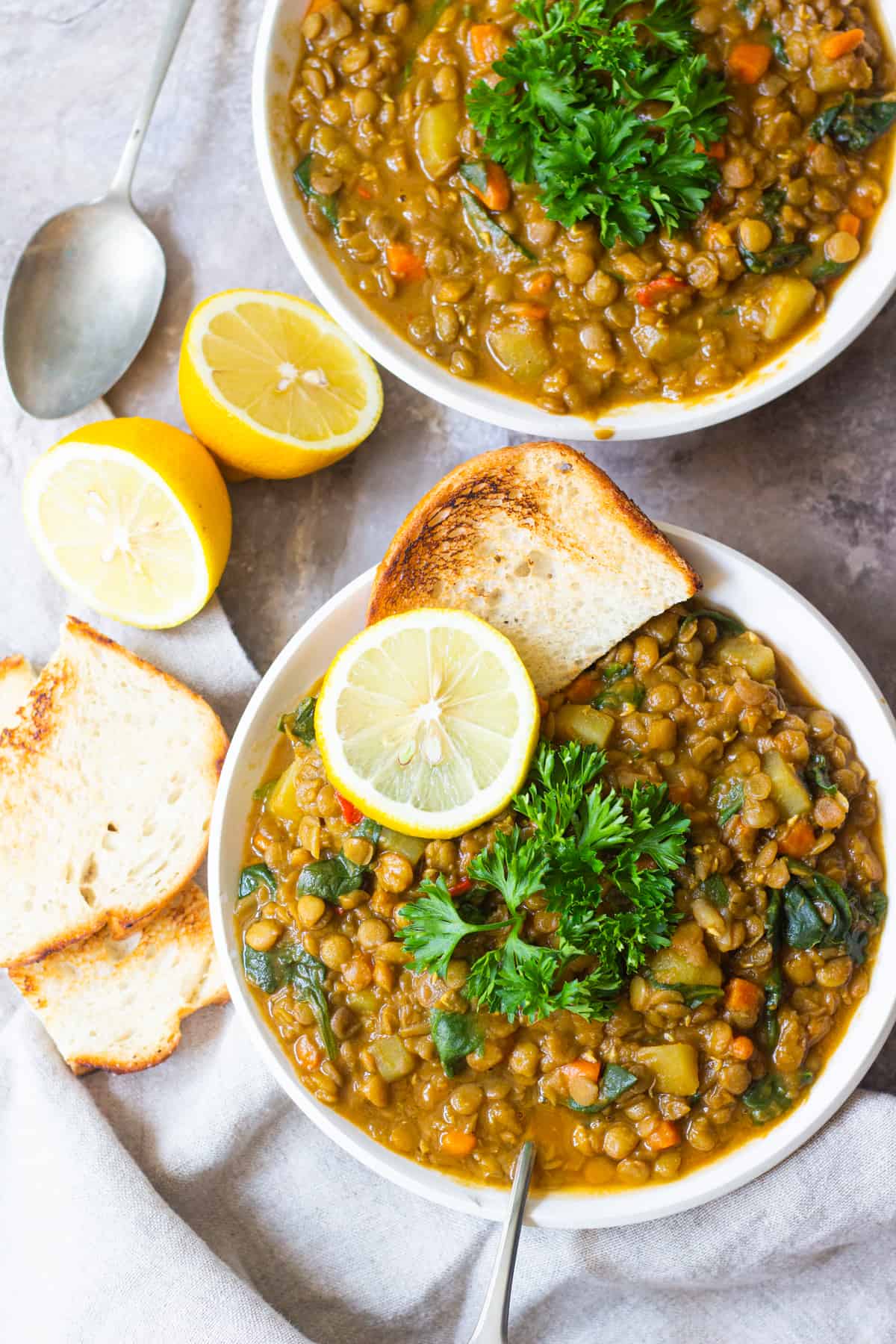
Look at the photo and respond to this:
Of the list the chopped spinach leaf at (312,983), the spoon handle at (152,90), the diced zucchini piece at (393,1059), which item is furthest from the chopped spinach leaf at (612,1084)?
the spoon handle at (152,90)

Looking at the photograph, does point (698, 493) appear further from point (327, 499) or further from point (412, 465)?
point (327, 499)

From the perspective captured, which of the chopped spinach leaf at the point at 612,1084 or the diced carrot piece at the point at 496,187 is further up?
the diced carrot piece at the point at 496,187

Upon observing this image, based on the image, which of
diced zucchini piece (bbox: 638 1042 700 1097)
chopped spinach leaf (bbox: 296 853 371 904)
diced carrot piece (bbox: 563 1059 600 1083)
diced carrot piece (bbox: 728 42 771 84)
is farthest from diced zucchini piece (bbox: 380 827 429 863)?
diced carrot piece (bbox: 728 42 771 84)

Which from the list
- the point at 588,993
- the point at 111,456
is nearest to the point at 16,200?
the point at 111,456

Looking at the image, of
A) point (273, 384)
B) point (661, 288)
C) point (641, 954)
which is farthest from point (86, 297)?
point (641, 954)

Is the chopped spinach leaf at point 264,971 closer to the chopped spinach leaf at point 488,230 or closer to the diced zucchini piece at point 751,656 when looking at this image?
the diced zucchini piece at point 751,656

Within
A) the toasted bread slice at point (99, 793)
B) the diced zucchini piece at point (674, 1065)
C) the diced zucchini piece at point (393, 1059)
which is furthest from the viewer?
the toasted bread slice at point (99, 793)

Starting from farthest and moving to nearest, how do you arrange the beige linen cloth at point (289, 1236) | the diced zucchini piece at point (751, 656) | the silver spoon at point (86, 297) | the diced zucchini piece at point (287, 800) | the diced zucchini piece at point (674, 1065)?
Answer: the silver spoon at point (86, 297)
the beige linen cloth at point (289, 1236)
the diced zucchini piece at point (287, 800)
the diced zucchini piece at point (751, 656)
the diced zucchini piece at point (674, 1065)
